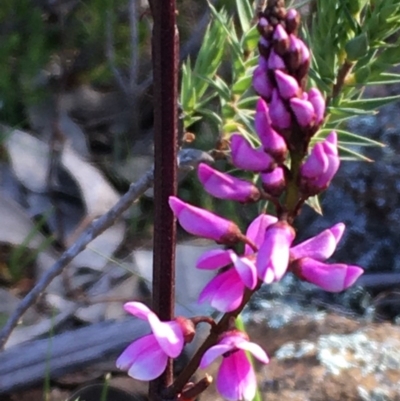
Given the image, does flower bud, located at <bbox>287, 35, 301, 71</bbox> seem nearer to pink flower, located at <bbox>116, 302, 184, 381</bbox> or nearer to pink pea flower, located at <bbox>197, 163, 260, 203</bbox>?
pink pea flower, located at <bbox>197, 163, 260, 203</bbox>

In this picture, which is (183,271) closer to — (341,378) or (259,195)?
(341,378)

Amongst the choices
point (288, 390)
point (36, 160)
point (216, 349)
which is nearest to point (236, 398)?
point (216, 349)

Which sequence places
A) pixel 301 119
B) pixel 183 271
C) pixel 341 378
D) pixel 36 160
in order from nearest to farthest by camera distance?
pixel 301 119, pixel 341 378, pixel 183 271, pixel 36 160

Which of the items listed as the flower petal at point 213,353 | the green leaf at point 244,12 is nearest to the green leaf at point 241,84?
the green leaf at point 244,12

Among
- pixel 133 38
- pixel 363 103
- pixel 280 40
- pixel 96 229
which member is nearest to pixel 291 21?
pixel 280 40

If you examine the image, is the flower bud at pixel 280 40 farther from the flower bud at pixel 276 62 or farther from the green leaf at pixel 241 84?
the green leaf at pixel 241 84
